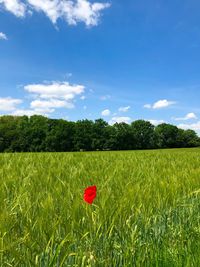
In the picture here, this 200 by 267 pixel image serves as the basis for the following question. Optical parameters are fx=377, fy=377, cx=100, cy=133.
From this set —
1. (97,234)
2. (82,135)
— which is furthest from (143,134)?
(97,234)

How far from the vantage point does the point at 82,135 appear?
97062mm

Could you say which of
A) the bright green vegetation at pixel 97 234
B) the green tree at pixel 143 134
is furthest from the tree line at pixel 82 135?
the bright green vegetation at pixel 97 234

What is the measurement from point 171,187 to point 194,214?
1.95ft

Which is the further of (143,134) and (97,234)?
(143,134)

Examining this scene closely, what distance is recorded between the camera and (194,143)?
113000 millimetres

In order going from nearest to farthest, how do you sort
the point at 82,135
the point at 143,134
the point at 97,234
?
1. the point at 97,234
2. the point at 82,135
3. the point at 143,134

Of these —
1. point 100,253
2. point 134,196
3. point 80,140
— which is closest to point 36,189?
point 134,196

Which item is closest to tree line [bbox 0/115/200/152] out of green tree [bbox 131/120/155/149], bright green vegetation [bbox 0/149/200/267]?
green tree [bbox 131/120/155/149]

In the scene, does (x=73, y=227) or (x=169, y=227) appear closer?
(x=73, y=227)

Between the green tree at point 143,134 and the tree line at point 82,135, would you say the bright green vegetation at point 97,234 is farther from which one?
the green tree at point 143,134

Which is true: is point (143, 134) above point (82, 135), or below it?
above

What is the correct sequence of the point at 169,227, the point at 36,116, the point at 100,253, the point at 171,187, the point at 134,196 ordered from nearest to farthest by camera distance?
the point at 100,253 → the point at 169,227 → the point at 134,196 → the point at 171,187 → the point at 36,116

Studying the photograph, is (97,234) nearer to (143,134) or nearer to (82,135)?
(82,135)

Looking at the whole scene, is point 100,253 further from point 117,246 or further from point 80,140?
point 80,140
